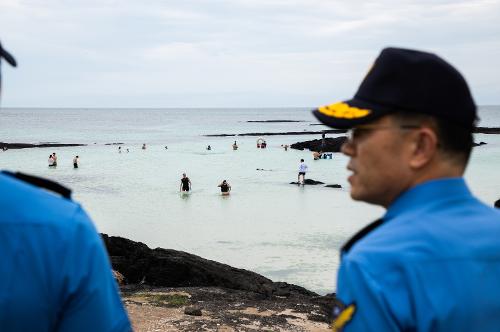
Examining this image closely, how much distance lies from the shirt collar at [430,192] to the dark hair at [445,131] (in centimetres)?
8

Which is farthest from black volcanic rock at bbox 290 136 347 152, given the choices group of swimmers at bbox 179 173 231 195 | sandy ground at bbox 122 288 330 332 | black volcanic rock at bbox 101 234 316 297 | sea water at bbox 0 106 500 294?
sandy ground at bbox 122 288 330 332

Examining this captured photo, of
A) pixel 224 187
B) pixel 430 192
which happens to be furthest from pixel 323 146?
Result: pixel 430 192

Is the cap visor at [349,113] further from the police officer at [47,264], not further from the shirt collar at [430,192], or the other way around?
the police officer at [47,264]

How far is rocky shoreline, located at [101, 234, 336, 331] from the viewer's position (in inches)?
421

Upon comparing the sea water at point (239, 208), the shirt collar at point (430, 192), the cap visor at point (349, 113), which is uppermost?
the cap visor at point (349, 113)

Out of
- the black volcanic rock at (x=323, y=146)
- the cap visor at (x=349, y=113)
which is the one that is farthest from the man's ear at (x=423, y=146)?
the black volcanic rock at (x=323, y=146)

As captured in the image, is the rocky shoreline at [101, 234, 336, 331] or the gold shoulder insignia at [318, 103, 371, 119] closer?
A: the gold shoulder insignia at [318, 103, 371, 119]

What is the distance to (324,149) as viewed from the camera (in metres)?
71.4

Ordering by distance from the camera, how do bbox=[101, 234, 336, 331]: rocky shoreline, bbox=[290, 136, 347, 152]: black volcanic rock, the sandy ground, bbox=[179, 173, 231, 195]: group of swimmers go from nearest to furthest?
the sandy ground < bbox=[101, 234, 336, 331]: rocky shoreline < bbox=[179, 173, 231, 195]: group of swimmers < bbox=[290, 136, 347, 152]: black volcanic rock

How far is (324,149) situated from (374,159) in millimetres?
70159

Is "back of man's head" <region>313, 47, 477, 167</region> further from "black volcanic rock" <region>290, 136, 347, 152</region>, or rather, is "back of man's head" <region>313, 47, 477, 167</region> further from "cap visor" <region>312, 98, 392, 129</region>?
"black volcanic rock" <region>290, 136, 347, 152</region>

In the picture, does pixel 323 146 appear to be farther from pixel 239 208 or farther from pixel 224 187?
pixel 239 208

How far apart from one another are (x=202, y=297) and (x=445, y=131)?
1149 centimetres

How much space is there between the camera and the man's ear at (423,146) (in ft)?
5.53
